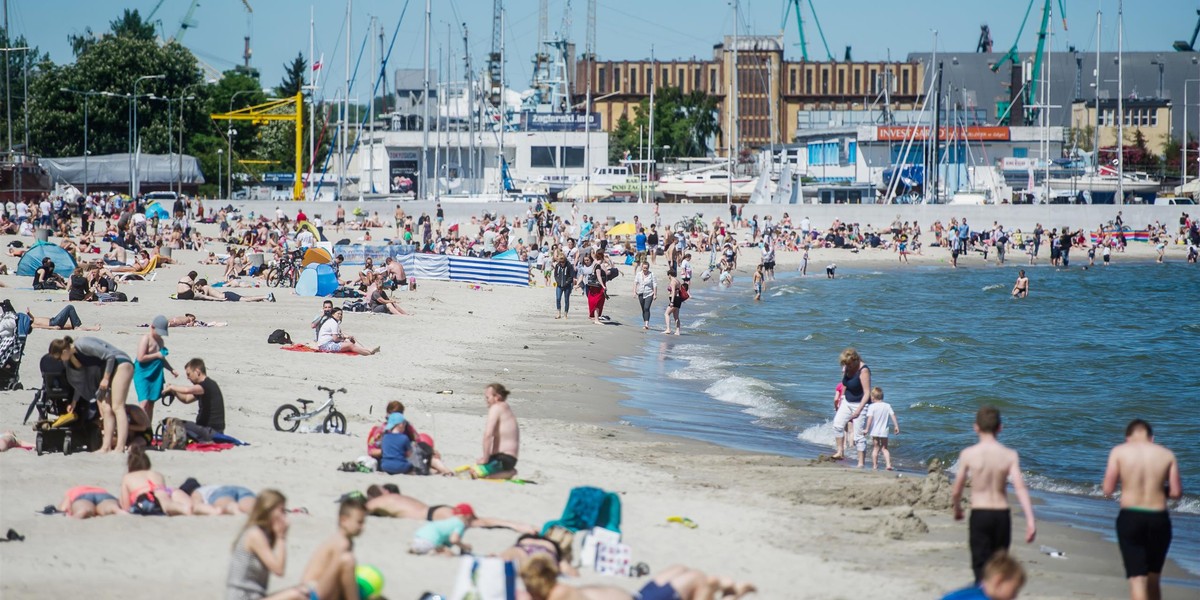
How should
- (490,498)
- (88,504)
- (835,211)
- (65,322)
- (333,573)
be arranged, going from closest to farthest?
(333,573)
(88,504)
(490,498)
(65,322)
(835,211)

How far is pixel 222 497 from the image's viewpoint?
9266mm

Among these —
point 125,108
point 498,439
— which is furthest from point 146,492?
point 125,108

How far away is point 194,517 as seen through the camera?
9078mm

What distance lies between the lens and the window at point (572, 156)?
272ft

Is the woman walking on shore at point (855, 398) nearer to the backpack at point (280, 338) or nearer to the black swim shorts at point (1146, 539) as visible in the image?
the black swim shorts at point (1146, 539)

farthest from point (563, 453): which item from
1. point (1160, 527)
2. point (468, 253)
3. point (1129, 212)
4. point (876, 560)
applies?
point (1129, 212)

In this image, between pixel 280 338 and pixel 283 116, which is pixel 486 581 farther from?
pixel 283 116

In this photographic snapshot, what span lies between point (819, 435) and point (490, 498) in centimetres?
645

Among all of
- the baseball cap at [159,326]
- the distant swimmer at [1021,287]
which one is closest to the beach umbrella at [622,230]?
the distant swimmer at [1021,287]

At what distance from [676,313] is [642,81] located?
10628cm

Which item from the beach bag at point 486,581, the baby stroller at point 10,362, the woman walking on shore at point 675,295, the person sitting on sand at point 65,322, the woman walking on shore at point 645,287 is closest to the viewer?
the beach bag at point 486,581

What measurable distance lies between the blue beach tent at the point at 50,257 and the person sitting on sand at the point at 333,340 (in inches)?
460

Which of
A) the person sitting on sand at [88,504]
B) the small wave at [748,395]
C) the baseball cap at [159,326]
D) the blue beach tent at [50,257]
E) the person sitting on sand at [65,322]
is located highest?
the blue beach tent at [50,257]

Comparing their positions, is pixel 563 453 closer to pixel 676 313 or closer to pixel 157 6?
pixel 676 313
